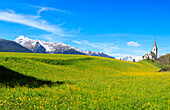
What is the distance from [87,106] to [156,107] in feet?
20.3

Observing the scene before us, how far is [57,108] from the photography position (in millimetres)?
11336

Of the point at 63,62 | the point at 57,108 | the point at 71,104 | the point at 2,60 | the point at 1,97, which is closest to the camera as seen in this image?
the point at 57,108

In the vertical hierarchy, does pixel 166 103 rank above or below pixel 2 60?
below

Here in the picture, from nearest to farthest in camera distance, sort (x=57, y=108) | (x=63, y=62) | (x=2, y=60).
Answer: (x=57, y=108)
(x=2, y=60)
(x=63, y=62)

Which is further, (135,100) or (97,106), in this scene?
(135,100)

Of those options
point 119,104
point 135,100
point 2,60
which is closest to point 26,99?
point 119,104

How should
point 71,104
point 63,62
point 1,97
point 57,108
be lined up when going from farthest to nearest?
point 63,62
point 1,97
point 71,104
point 57,108

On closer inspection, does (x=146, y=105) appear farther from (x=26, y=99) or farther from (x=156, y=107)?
(x=26, y=99)

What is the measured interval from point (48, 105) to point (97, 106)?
14.3 feet

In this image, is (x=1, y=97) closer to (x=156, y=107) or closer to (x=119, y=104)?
(x=119, y=104)

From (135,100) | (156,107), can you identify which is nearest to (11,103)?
(135,100)

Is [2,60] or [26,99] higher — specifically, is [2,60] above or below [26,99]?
above

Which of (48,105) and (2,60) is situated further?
(2,60)

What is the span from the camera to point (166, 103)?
13.3 m
